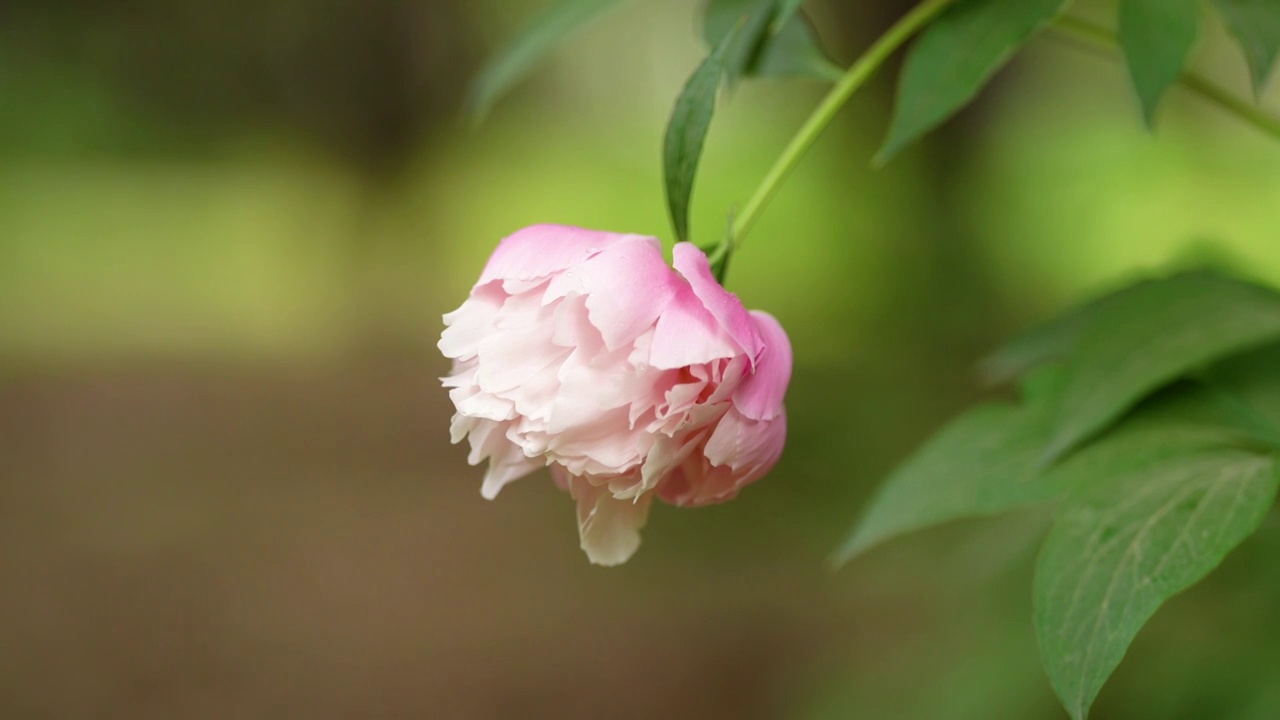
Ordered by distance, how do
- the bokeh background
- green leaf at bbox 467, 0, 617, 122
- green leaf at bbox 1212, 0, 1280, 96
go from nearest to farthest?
1. green leaf at bbox 1212, 0, 1280, 96
2. green leaf at bbox 467, 0, 617, 122
3. the bokeh background

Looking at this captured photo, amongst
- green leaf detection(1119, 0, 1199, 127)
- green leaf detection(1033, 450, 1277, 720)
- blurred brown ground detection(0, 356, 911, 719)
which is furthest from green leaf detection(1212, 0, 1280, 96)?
blurred brown ground detection(0, 356, 911, 719)

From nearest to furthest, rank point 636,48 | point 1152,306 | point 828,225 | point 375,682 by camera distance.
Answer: point 1152,306 → point 375,682 → point 828,225 → point 636,48

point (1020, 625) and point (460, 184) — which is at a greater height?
point (1020, 625)

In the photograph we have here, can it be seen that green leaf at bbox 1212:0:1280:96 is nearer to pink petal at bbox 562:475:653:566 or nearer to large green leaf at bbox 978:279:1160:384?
large green leaf at bbox 978:279:1160:384

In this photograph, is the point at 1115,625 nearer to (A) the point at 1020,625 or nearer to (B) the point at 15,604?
(A) the point at 1020,625

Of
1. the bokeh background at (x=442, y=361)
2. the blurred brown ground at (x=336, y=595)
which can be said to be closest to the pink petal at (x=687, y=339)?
the bokeh background at (x=442, y=361)

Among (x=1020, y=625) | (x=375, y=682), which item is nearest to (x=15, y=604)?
(x=375, y=682)

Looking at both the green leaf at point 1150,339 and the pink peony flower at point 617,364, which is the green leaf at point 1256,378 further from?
the pink peony flower at point 617,364
